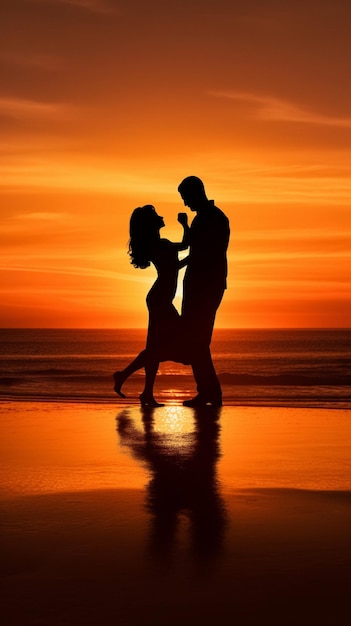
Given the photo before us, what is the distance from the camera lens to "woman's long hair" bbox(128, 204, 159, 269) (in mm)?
10484

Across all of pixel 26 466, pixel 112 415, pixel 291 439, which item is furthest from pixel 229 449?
Answer: pixel 112 415

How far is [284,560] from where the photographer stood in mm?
3562

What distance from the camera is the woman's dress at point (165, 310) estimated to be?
Answer: 10.5 metres

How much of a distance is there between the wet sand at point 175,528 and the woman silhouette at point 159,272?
2706mm

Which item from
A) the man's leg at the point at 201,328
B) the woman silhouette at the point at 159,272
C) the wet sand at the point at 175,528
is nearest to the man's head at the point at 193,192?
the woman silhouette at the point at 159,272

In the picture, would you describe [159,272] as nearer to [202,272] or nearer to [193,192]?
[202,272]

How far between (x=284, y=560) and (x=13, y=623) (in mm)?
1197

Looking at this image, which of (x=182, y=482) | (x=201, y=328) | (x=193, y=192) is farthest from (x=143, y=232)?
(x=182, y=482)

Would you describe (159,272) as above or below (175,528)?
above

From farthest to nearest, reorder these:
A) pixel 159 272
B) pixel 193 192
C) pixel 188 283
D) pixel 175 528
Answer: pixel 159 272
pixel 188 283
pixel 193 192
pixel 175 528

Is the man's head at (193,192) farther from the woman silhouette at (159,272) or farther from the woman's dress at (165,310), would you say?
the woman's dress at (165,310)

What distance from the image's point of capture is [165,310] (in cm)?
1061

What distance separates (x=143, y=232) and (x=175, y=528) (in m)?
6.65

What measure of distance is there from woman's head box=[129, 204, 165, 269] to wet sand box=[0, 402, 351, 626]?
3.17 metres
